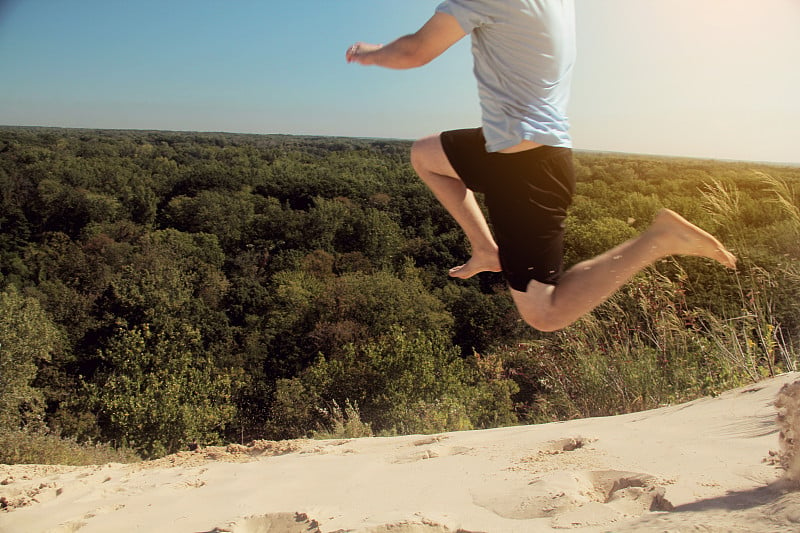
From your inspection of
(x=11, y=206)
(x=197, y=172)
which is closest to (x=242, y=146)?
(x=197, y=172)

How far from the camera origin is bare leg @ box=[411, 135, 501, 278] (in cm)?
185

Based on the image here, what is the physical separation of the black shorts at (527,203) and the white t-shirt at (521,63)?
0.05 meters

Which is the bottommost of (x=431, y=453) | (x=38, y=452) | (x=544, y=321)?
(x=38, y=452)

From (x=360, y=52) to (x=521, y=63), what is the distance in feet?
1.59

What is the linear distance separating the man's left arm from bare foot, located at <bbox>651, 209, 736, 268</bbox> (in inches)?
29.7

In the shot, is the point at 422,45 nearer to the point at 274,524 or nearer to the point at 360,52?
the point at 360,52

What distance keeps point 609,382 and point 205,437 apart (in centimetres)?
1424

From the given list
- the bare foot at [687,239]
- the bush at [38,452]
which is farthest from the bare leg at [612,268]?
the bush at [38,452]

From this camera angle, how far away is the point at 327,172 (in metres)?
40.5

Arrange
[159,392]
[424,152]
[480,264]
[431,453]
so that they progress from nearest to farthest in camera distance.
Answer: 1. [424,152]
2. [480,264]
3. [431,453]
4. [159,392]

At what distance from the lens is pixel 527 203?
155cm

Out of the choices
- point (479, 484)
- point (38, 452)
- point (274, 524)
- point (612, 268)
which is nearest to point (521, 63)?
point (612, 268)

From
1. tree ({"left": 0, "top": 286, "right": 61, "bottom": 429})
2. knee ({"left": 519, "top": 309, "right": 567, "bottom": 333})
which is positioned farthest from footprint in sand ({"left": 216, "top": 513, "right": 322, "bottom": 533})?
tree ({"left": 0, "top": 286, "right": 61, "bottom": 429})

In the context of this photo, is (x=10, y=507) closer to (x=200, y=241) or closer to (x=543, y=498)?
(x=543, y=498)
